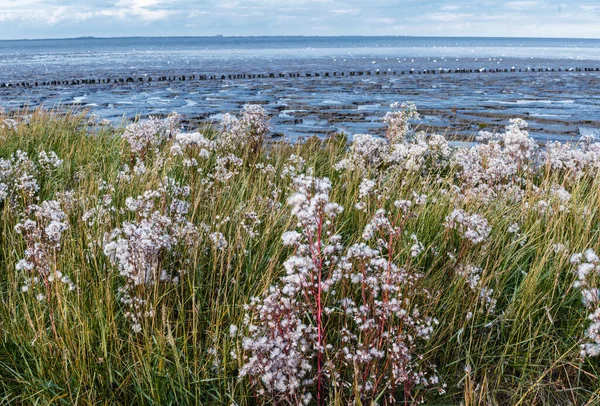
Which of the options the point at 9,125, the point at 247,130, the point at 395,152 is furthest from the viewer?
the point at 247,130

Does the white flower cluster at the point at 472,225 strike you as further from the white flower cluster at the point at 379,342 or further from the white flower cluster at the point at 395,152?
the white flower cluster at the point at 395,152

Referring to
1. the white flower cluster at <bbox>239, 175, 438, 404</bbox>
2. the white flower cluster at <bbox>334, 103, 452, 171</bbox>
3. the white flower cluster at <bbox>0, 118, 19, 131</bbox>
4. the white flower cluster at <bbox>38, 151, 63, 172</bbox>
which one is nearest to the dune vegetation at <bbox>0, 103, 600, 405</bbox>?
the white flower cluster at <bbox>239, 175, 438, 404</bbox>

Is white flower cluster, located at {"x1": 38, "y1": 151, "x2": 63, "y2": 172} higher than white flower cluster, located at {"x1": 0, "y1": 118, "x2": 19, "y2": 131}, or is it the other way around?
white flower cluster, located at {"x1": 0, "y1": 118, "x2": 19, "y2": 131}

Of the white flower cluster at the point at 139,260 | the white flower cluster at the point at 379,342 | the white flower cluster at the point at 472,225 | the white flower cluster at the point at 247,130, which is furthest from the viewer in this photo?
the white flower cluster at the point at 247,130

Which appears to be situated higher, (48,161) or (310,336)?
(48,161)

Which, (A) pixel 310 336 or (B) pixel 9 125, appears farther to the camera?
(B) pixel 9 125

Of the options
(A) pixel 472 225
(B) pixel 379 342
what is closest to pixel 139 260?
(B) pixel 379 342

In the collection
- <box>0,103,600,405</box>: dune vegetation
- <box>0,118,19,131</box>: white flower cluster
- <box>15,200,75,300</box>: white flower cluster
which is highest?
<box>0,118,19,131</box>: white flower cluster

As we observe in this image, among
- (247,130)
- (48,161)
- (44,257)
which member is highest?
(247,130)

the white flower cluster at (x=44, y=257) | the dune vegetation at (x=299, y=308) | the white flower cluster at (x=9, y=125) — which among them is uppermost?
the white flower cluster at (x=9, y=125)

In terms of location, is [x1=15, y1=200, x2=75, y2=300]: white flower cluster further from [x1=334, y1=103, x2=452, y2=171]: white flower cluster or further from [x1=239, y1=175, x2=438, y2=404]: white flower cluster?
[x1=334, y1=103, x2=452, y2=171]: white flower cluster

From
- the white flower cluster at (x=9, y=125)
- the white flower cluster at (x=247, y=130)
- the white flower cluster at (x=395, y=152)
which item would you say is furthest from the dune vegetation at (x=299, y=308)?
the white flower cluster at (x=9, y=125)

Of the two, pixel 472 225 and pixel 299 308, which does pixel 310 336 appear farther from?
pixel 472 225

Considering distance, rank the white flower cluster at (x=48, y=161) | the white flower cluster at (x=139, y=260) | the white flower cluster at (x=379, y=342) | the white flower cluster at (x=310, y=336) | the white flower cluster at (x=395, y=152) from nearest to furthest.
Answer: the white flower cluster at (x=310, y=336) → the white flower cluster at (x=379, y=342) → the white flower cluster at (x=139, y=260) → the white flower cluster at (x=48, y=161) → the white flower cluster at (x=395, y=152)
